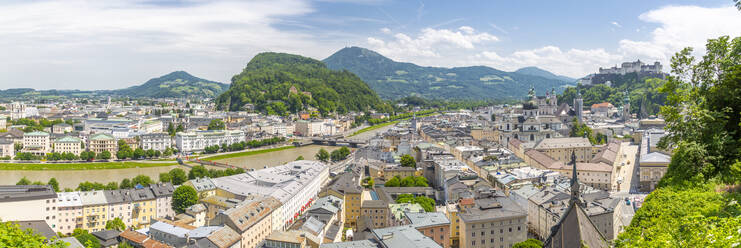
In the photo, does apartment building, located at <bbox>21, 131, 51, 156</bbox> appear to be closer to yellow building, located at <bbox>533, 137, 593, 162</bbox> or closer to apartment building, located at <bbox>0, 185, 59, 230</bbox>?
apartment building, located at <bbox>0, 185, 59, 230</bbox>

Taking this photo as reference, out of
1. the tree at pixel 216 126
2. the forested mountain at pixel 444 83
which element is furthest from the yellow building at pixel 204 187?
the forested mountain at pixel 444 83

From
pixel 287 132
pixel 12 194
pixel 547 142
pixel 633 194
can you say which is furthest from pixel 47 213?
pixel 287 132

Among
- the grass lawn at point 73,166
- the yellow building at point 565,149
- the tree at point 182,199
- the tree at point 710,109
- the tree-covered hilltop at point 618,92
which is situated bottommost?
the grass lawn at point 73,166

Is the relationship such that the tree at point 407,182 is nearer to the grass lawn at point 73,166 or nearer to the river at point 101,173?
the river at point 101,173

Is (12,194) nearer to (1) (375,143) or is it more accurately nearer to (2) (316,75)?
(1) (375,143)

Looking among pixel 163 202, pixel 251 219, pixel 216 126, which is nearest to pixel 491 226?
pixel 251 219

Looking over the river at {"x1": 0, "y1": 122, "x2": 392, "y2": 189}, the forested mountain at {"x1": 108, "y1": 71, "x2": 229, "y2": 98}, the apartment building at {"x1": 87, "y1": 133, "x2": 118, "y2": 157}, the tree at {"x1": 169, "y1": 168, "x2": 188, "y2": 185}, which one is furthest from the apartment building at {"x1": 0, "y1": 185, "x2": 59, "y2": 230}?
the forested mountain at {"x1": 108, "y1": 71, "x2": 229, "y2": 98}
